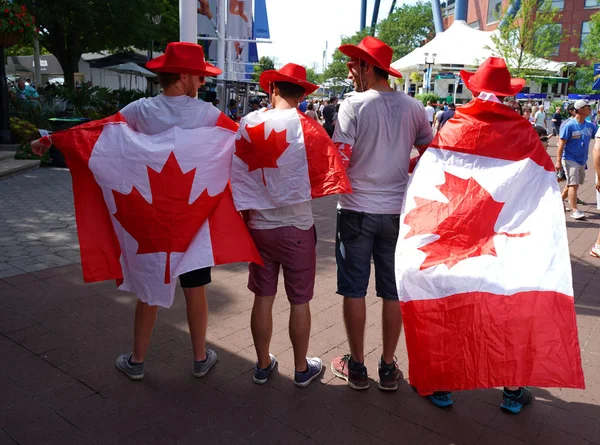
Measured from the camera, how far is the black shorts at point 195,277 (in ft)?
11.1

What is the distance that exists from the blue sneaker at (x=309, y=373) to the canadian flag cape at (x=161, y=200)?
0.82m

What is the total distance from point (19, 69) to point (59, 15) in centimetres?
1890

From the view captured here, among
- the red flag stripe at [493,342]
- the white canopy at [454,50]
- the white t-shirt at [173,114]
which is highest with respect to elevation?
the white canopy at [454,50]

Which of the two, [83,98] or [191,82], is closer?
[191,82]

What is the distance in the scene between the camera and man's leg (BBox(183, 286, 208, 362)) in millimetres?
3455

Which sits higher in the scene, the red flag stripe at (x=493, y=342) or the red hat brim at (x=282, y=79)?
the red hat brim at (x=282, y=79)

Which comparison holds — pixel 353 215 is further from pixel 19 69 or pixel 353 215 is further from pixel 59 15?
pixel 19 69

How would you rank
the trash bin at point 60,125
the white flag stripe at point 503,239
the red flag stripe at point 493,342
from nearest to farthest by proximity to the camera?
the red flag stripe at point 493,342 < the white flag stripe at point 503,239 < the trash bin at point 60,125

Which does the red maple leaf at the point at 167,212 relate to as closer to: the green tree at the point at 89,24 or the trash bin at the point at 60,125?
the trash bin at the point at 60,125

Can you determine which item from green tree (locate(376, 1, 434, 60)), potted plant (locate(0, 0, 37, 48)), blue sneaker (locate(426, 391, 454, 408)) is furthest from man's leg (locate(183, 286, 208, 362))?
green tree (locate(376, 1, 434, 60))

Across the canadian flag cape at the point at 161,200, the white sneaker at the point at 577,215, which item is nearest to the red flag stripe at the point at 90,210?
the canadian flag cape at the point at 161,200

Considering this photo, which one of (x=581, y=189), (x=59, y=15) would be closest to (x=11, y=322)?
(x=581, y=189)

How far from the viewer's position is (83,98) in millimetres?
14703

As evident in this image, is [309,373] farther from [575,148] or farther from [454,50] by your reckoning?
[454,50]
